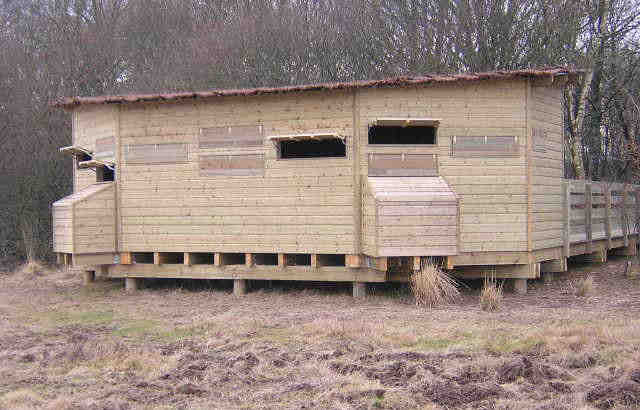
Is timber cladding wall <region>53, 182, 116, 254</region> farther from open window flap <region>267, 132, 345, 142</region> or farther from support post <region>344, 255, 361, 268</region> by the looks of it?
support post <region>344, 255, 361, 268</region>

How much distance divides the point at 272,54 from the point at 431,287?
1288cm

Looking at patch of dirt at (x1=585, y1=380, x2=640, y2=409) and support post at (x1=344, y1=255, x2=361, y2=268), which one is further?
support post at (x1=344, y1=255, x2=361, y2=268)

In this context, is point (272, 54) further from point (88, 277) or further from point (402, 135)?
point (88, 277)

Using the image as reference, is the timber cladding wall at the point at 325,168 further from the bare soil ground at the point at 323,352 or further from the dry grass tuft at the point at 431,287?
the bare soil ground at the point at 323,352

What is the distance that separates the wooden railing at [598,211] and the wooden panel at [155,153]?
744cm

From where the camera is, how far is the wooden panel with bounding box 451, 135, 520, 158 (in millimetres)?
11320

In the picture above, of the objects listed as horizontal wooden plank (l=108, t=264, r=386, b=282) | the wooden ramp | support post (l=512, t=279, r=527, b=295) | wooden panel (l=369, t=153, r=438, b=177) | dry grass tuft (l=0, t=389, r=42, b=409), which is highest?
wooden panel (l=369, t=153, r=438, b=177)

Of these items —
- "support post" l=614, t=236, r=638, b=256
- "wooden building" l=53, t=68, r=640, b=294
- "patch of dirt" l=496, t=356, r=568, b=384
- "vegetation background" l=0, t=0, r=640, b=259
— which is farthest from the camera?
"vegetation background" l=0, t=0, r=640, b=259

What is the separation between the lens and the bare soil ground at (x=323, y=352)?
5945mm

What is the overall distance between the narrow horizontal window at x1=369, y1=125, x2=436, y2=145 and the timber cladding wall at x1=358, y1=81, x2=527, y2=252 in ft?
4.59

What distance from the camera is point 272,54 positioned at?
69.6 ft

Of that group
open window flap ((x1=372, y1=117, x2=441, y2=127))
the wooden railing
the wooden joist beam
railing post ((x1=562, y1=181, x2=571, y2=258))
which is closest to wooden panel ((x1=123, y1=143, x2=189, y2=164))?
the wooden joist beam

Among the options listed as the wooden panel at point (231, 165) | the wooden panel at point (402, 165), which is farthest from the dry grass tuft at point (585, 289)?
the wooden panel at point (231, 165)

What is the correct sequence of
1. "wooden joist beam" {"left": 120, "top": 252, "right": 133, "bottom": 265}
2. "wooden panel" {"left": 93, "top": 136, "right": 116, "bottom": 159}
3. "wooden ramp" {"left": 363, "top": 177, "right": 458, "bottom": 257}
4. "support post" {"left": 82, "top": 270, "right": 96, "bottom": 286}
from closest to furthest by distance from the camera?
"wooden ramp" {"left": 363, "top": 177, "right": 458, "bottom": 257}
"wooden joist beam" {"left": 120, "top": 252, "right": 133, "bottom": 265}
"wooden panel" {"left": 93, "top": 136, "right": 116, "bottom": 159}
"support post" {"left": 82, "top": 270, "right": 96, "bottom": 286}
